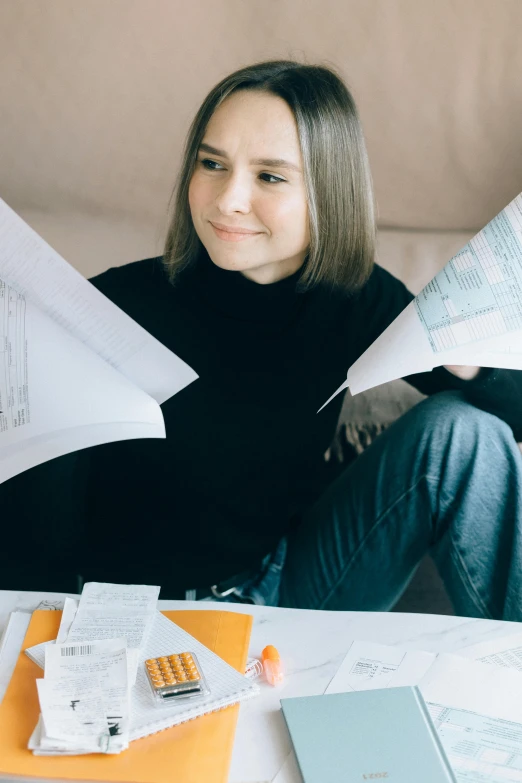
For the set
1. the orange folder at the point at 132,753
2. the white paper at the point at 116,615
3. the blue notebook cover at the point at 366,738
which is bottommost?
the orange folder at the point at 132,753

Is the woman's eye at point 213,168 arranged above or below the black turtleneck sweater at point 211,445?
above

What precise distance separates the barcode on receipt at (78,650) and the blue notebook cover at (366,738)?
7.7 inches

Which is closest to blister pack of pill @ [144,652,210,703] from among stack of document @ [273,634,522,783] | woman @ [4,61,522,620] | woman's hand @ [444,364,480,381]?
stack of document @ [273,634,522,783]

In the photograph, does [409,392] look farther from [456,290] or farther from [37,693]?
[37,693]

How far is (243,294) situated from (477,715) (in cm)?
69

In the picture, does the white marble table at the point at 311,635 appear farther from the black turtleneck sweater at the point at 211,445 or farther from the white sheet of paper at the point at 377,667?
the black turtleneck sweater at the point at 211,445

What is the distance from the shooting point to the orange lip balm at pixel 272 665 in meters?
0.79

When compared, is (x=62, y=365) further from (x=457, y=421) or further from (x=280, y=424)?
(x=457, y=421)

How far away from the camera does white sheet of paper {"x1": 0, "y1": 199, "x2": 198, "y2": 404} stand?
1021 millimetres

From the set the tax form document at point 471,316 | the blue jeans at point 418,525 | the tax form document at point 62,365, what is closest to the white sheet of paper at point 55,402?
the tax form document at point 62,365

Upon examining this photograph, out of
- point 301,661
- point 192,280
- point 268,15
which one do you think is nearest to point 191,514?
point 192,280

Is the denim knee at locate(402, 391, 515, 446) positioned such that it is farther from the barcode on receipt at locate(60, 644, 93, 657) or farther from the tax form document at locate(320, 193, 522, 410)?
the barcode on receipt at locate(60, 644, 93, 657)

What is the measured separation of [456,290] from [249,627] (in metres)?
0.42

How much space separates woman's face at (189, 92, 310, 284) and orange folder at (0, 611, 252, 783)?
0.61m
